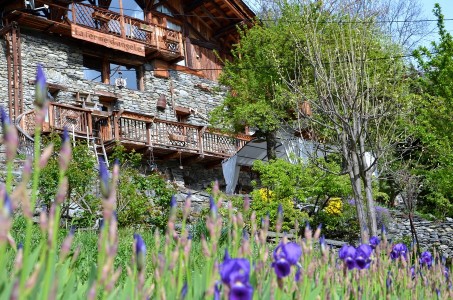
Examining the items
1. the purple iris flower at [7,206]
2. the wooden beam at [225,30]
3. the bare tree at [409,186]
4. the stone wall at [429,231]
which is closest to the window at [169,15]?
the wooden beam at [225,30]

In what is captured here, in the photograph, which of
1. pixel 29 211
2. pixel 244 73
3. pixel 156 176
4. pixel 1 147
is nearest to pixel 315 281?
pixel 29 211

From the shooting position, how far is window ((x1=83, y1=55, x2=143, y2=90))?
61.1 ft

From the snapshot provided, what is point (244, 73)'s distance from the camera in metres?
18.1

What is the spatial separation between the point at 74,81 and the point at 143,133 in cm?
291

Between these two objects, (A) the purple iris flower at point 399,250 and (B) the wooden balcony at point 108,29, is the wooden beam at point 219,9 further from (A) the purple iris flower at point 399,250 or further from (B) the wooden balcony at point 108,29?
(A) the purple iris flower at point 399,250

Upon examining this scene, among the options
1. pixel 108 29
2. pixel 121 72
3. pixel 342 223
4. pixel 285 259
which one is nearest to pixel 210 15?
pixel 121 72

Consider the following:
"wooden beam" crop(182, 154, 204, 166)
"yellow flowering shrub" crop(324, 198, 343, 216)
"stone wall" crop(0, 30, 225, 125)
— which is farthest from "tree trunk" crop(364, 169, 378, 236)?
"stone wall" crop(0, 30, 225, 125)

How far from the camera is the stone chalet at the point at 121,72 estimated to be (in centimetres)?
1631

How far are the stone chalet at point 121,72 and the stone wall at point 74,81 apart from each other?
0.11 ft

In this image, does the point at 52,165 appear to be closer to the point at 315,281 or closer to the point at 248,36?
the point at 315,281

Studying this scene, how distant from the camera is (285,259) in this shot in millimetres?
1347

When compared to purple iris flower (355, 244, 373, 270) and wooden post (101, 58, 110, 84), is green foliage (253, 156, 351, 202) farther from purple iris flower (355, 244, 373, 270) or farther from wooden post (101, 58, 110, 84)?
purple iris flower (355, 244, 373, 270)

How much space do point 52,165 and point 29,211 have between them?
8.45 metres

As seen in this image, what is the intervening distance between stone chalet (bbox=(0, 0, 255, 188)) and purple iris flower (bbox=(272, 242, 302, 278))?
12.8 meters
